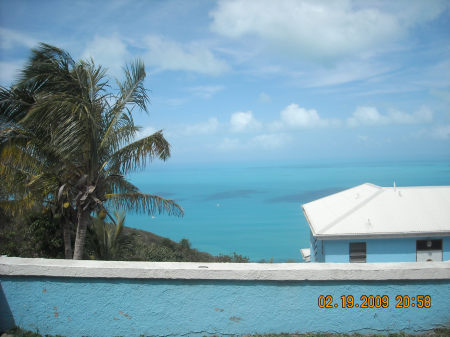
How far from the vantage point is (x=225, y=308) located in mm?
4211

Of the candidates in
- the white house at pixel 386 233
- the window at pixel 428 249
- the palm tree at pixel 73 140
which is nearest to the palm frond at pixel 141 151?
the palm tree at pixel 73 140

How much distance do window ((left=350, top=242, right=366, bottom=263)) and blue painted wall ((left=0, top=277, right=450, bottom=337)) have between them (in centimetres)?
1178

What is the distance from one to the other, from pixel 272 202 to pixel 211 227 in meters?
31.4

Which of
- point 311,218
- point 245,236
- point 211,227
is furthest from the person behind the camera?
point 211,227

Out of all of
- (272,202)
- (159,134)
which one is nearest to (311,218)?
(159,134)

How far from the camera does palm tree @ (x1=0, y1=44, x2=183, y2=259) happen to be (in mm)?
7816

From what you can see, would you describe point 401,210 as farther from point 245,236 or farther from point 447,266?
point 245,236

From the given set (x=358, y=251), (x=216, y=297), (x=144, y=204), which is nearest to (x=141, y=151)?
(x=144, y=204)

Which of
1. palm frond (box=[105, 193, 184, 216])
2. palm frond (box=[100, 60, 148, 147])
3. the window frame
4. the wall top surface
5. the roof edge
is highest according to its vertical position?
palm frond (box=[100, 60, 148, 147])

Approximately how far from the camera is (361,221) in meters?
15.9
